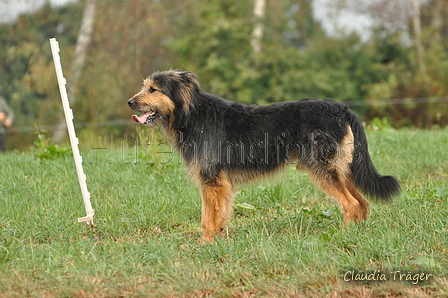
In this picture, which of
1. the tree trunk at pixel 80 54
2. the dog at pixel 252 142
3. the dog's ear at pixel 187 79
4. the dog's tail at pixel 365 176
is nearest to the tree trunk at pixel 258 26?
the tree trunk at pixel 80 54

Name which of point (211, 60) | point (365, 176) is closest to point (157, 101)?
point (365, 176)

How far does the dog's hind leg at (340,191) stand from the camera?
4480 mm

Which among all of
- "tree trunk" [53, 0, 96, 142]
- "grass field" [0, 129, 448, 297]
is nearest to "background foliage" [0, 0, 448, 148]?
"tree trunk" [53, 0, 96, 142]

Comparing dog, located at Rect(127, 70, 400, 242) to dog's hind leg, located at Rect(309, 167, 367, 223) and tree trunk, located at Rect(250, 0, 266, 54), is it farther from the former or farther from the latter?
tree trunk, located at Rect(250, 0, 266, 54)

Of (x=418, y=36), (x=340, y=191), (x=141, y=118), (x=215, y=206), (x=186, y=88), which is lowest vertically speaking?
(x=215, y=206)

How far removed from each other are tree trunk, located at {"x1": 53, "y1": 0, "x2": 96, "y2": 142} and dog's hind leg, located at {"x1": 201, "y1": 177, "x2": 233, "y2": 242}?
14676 millimetres

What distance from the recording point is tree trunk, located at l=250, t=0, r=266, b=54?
21.1m

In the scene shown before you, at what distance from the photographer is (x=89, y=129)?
17.0 m

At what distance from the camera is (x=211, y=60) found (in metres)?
20.4

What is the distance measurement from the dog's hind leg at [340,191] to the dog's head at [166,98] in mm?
1447

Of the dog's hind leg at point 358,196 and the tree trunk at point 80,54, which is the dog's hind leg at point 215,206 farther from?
the tree trunk at point 80,54

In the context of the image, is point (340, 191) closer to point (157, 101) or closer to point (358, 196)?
point (358, 196)

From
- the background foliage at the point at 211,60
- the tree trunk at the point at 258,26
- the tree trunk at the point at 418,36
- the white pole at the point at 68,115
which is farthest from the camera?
the tree trunk at the point at 258,26

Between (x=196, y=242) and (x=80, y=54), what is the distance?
15730mm
